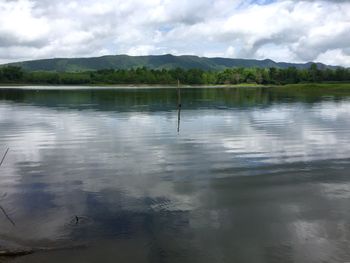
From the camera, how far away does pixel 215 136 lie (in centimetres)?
4266

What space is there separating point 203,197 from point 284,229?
5.39m

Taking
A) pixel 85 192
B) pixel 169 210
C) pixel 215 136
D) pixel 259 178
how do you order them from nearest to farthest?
pixel 169 210 < pixel 85 192 < pixel 259 178 < pixel 215 136

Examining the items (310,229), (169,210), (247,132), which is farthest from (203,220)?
(247,132)

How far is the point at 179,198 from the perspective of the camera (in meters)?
21.1

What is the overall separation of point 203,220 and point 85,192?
25.4 ft

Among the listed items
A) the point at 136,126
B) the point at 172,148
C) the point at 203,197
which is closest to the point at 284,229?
the point at 203,197

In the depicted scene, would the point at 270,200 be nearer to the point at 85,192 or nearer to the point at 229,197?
the point at 229,197

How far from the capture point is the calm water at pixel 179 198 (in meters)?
15.1

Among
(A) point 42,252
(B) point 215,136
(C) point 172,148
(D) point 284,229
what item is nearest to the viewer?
(A) point 42,252

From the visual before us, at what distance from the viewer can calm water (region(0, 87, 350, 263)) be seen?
15133 mm

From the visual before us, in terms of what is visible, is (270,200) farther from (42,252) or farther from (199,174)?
(42,252)

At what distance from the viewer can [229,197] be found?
2119 cm

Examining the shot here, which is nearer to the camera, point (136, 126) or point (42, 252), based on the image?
point (42, 252)

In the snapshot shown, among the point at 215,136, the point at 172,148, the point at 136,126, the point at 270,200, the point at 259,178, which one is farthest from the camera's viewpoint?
the point at 136,126
